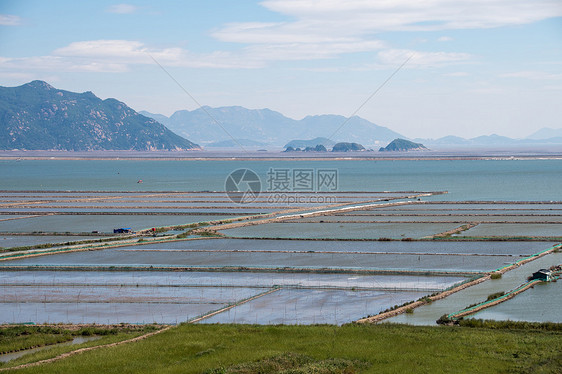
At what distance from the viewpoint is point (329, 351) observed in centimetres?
1675

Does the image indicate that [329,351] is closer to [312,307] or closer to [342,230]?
[312,307]

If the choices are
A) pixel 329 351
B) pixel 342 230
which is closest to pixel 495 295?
pixel 329 351

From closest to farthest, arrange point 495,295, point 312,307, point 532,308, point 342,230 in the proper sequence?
point 532,308, point 312,307, point 495,295, point 342,230

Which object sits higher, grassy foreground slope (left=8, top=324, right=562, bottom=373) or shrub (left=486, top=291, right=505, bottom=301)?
shrub (left=486, top=291, right=505, bottom=301)

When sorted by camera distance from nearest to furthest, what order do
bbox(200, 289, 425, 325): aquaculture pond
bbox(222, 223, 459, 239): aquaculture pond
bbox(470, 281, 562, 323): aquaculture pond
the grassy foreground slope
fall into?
the grassy foreground slope → bbox(470, 281, 562, 323): aquaculture pond → bbox(200, 289, 425, 325): aquaculture pond → bbox(222, 223, 459, 239): aquaculture pond

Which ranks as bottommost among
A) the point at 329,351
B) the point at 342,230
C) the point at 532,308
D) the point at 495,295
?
the point at 329,351

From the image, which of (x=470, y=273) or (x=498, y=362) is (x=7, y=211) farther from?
(x=498, y=362)

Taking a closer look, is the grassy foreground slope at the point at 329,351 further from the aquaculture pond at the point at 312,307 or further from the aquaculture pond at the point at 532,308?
the aquaculture pond at the point at 532,308

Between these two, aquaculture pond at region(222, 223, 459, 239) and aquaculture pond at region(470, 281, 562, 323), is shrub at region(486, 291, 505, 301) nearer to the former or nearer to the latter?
aquaculture pond at region(470, 281, 562, 323)

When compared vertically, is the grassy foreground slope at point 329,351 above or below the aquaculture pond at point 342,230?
below

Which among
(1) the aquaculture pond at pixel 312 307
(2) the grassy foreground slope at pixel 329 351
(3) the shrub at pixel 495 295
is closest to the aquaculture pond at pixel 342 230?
(1) the aquaculture pond at pixel 312 307

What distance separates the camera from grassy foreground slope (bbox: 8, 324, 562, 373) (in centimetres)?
1566

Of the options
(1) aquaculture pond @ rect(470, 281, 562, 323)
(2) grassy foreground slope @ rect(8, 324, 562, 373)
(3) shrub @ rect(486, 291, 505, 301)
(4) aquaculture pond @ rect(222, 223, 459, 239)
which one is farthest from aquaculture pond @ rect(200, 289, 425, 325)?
(4) aquaculture pond @ rect(222, 223, 459, 239)

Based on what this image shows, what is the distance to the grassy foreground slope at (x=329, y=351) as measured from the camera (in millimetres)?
15664
